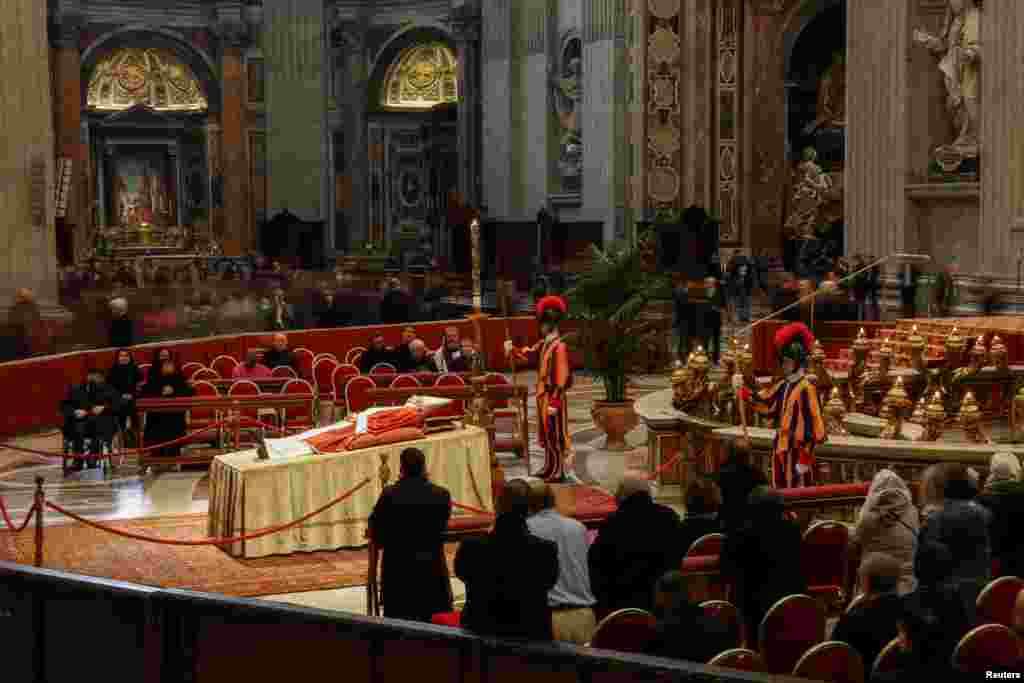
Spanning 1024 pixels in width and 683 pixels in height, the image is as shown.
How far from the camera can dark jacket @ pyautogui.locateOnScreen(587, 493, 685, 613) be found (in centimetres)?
764

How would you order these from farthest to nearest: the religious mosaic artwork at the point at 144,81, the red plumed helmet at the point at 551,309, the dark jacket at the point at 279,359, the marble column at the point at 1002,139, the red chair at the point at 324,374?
the religious mosaic artwork at the point at 144,81 → the marble column at the point at 1002,139 → the red chair at the point at 324,374 → the dark jacket at the point at 279,359 → the red plumed helmet at the point at 551,309

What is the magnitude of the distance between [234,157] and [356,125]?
334 centimetres

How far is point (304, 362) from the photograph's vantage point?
19812 millimetres

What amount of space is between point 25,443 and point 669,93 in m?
16.1

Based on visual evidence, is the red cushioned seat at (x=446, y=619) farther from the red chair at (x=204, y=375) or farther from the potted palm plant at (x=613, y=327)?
the red chair at (x=204, y=375)

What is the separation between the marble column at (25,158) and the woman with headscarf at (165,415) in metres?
5.98

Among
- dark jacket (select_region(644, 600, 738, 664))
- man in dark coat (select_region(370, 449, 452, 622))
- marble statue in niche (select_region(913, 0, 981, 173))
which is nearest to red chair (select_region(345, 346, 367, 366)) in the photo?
marble statue in niche (select_region(913, 0, 981, 173))

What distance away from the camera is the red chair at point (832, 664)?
18.5 feet

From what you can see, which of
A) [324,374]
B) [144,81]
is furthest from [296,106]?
[324,374]

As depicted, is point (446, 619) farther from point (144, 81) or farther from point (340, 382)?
point (144, 81)

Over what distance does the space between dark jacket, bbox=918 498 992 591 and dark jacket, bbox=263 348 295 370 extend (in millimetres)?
12149

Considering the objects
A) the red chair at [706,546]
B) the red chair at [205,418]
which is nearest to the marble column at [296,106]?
the red chair at [205,418]

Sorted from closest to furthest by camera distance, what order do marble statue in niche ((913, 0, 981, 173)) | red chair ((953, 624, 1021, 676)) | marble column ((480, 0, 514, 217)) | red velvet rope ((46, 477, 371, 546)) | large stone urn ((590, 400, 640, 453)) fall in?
red chair ((953, 624, 1021, 676))
red velvet rope ((46, 477, 371, 546))
large stone urn ((590, 400, 640, 453))
marble statue in niche ((913, 0, 981, 173))
marble column ((480, 0, 514, 217))

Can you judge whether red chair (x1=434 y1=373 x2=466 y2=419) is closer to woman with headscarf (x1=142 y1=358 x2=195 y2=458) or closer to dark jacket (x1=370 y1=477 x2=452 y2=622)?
woman with headscarf (x1=142 y1=358 x2=195 y2=458)
